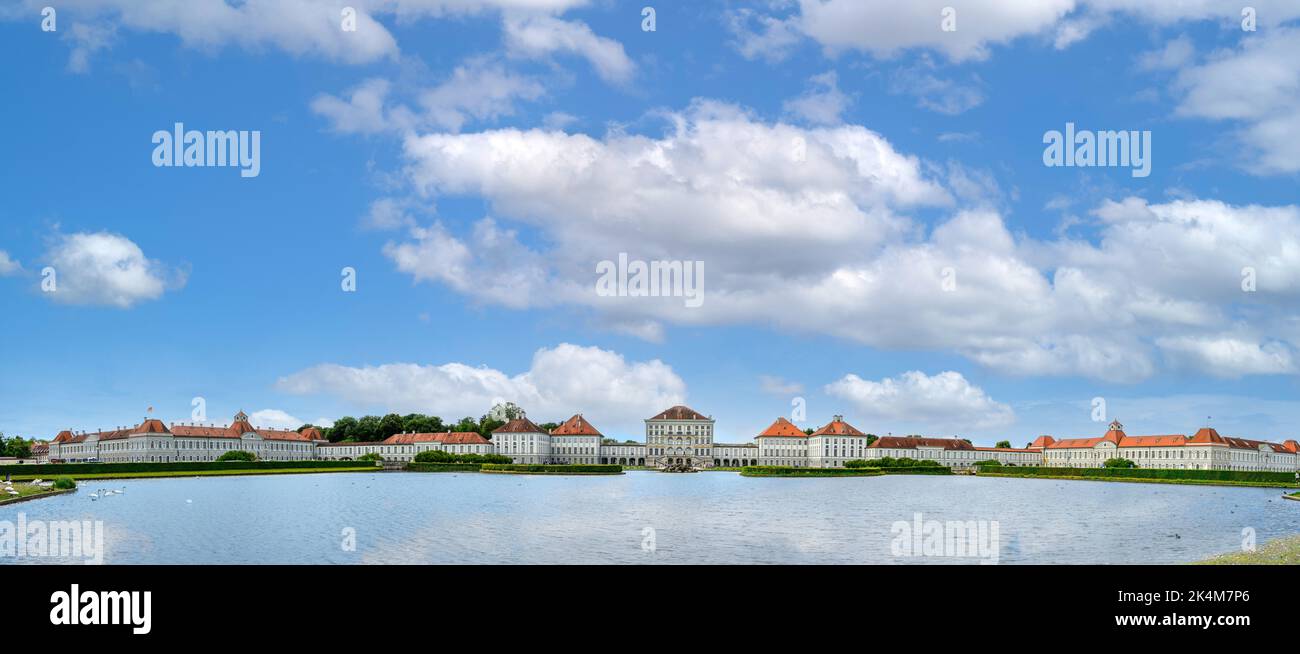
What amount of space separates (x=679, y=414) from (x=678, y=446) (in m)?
4.97

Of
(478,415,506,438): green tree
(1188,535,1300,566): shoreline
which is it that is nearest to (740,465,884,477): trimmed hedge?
(478,415,506,438): green tree

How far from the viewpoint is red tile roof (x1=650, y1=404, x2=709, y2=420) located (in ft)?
483

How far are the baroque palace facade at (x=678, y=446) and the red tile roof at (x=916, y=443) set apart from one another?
0.16 metres

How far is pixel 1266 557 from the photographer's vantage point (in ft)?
81.2

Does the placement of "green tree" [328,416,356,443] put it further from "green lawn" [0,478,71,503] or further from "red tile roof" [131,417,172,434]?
"green lawn" [0,478,71,503]

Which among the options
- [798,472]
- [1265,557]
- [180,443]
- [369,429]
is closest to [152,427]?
[180,443]

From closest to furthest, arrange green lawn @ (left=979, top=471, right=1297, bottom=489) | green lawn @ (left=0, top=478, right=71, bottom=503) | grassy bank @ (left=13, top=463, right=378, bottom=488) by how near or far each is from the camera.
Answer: green lawn @ (left=0, top=478, right=71, bottom=503)
grassy bank @ (left=13, top=463, right=378, bottom=488)
green lawn @ (left=979, top=471, right=1297, bottom=489)

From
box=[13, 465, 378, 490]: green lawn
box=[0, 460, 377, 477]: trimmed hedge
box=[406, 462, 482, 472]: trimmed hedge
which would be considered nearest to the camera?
box=[0, 460, 377, 477]: trimmed hedge

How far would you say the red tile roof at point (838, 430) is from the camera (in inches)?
5807

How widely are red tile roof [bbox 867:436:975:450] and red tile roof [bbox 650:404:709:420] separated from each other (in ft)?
97.8
